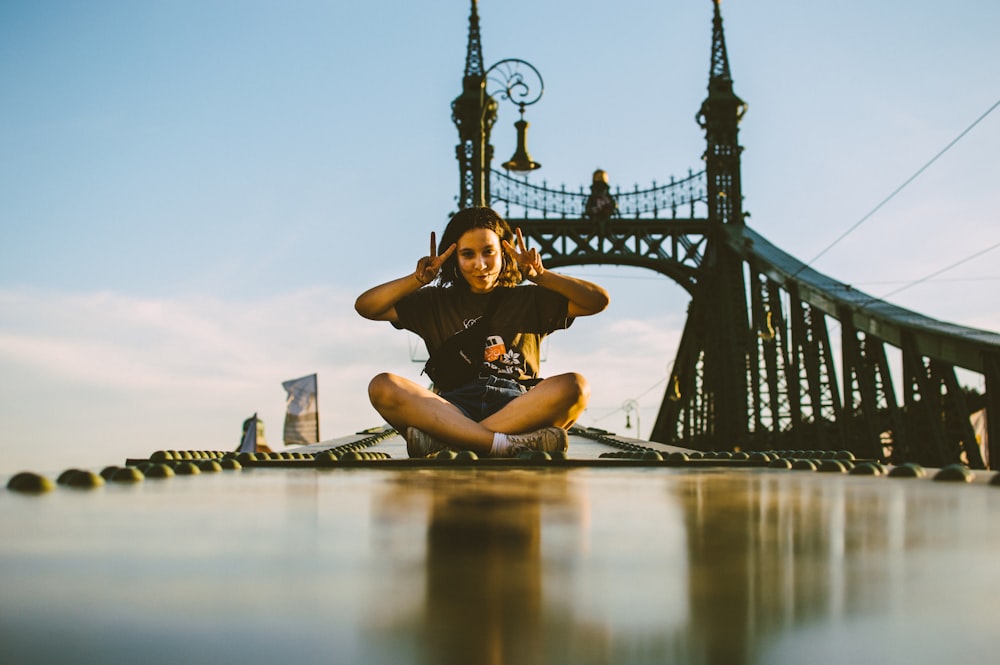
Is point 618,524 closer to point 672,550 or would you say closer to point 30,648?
point 672,550

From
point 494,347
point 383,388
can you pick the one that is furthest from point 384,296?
point 494,347

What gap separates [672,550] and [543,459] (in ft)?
7.38

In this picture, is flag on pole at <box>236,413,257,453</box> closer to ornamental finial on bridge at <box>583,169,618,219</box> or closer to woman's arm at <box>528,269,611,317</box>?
ornamental finial on bridge at <box>583,169,618,219</box>

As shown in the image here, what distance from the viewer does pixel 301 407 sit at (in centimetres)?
1956

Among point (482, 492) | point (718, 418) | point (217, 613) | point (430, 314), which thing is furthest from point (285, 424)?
point (217, 613)

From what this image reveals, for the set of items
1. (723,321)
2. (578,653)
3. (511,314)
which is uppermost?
(723,321)

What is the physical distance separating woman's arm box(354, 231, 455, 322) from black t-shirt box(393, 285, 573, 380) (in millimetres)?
61

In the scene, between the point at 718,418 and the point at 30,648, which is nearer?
the point at 30,648

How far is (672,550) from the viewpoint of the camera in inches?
48.9

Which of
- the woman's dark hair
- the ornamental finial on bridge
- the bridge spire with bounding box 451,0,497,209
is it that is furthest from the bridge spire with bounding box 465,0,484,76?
the woman's dark hair

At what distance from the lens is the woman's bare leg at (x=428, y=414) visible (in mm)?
3723

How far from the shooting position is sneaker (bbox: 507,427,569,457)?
3701 millimetres

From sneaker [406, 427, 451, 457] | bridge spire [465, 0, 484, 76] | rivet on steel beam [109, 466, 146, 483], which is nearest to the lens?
rivet on steel beam [109, 466, 146, 483]

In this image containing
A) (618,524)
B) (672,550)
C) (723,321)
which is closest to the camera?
(672,550)
